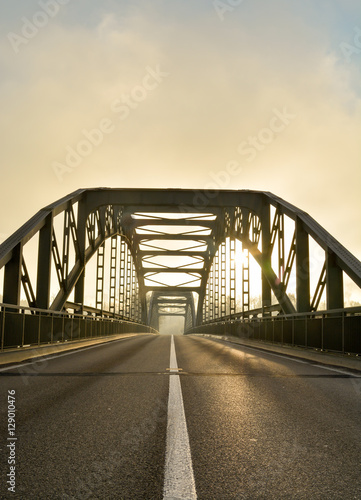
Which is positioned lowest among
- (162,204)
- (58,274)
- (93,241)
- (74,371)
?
(74,371)

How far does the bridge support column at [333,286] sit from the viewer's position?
1556 centimetres

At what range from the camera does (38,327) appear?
1420 cm

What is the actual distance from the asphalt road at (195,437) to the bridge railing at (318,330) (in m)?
3.78

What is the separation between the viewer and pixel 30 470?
3359mm

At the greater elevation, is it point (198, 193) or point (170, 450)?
point (198, 193)

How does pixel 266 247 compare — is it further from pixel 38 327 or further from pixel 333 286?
pixel 38 327

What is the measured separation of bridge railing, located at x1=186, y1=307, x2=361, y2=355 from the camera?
11812mm

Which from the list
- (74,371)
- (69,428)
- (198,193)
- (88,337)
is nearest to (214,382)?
(74,371)

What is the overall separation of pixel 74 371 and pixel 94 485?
678cm

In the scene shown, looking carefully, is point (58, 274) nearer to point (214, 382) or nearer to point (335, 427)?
point (214, 382)

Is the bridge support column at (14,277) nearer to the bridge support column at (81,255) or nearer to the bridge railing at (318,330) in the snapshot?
the bridge railing at (318,330)

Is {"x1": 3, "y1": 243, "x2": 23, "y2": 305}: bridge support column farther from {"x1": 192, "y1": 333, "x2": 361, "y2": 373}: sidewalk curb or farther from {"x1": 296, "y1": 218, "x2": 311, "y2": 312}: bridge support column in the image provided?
{"x1": 296, "y1": 218, "x2": 311, "y2": 312}: bridge support column

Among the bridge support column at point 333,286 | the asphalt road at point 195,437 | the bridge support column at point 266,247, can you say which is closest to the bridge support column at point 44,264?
the bridge support column at point 333,286

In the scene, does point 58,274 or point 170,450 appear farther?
point 58,274
